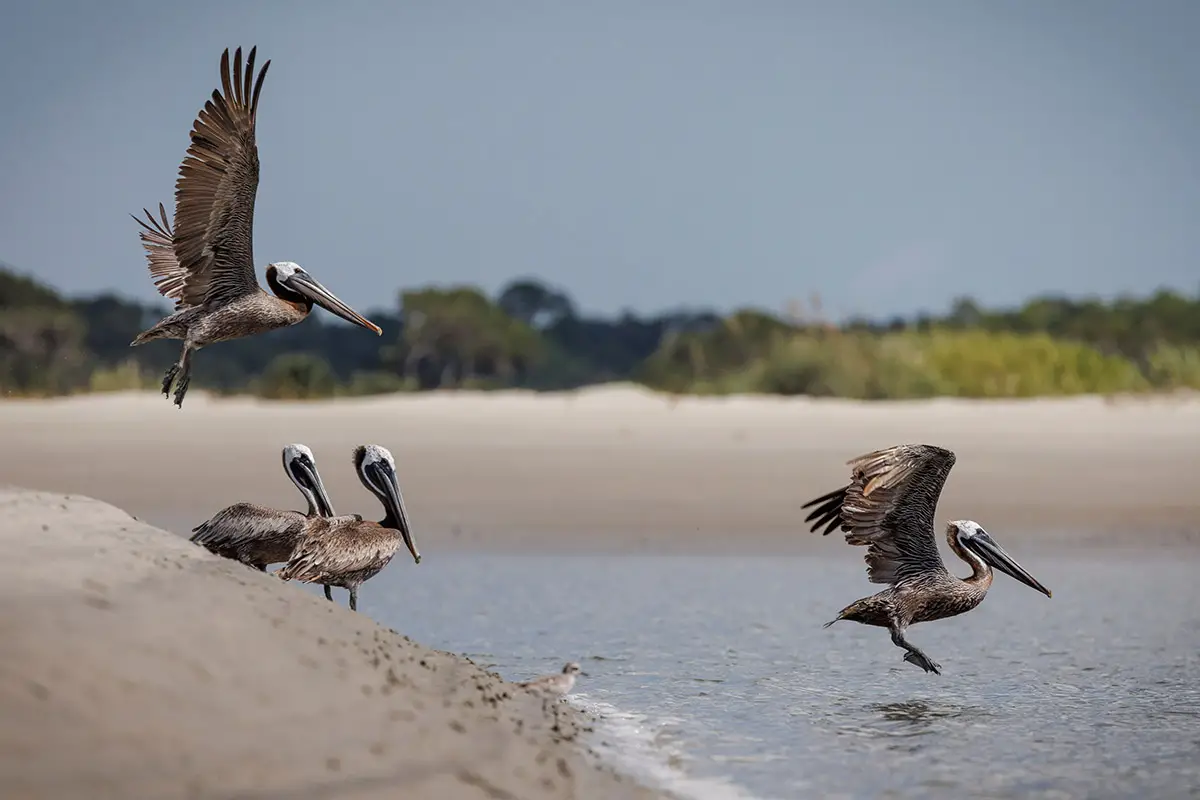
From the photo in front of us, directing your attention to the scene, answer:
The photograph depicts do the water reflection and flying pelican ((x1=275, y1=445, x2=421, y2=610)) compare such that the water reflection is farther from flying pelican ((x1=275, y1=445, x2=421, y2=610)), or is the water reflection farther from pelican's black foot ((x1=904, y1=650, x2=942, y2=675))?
flying pelican ((x1=275, y1=445, x2=421, y2=610))

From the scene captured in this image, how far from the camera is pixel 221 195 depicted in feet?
17.4

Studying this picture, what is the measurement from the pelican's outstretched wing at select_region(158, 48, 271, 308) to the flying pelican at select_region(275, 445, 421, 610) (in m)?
0.93

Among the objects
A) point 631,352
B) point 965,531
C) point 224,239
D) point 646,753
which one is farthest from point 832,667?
point 631,352

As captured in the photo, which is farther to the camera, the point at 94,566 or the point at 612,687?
the point at 612,687

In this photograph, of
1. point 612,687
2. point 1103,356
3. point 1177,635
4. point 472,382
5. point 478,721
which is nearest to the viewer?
point 478,721

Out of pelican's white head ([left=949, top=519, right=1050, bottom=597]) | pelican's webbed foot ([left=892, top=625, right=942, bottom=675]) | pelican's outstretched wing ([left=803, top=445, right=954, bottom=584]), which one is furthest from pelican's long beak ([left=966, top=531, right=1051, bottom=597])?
pelican's webbed foot ([left=892, top=625, right=942, bottom=675])

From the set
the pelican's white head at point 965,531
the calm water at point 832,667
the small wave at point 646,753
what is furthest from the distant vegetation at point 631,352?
the small wave at point 646,753

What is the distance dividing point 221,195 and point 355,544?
136cm

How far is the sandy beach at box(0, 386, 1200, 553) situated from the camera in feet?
32.7

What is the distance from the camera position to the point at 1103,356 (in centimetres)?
1741

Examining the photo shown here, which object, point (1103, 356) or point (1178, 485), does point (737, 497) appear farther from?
point (1103, 356)

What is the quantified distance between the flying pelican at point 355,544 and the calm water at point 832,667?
0.58 metres

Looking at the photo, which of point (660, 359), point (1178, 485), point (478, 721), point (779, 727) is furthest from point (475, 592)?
point (660, 359)

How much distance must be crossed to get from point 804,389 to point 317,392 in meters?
5.52
